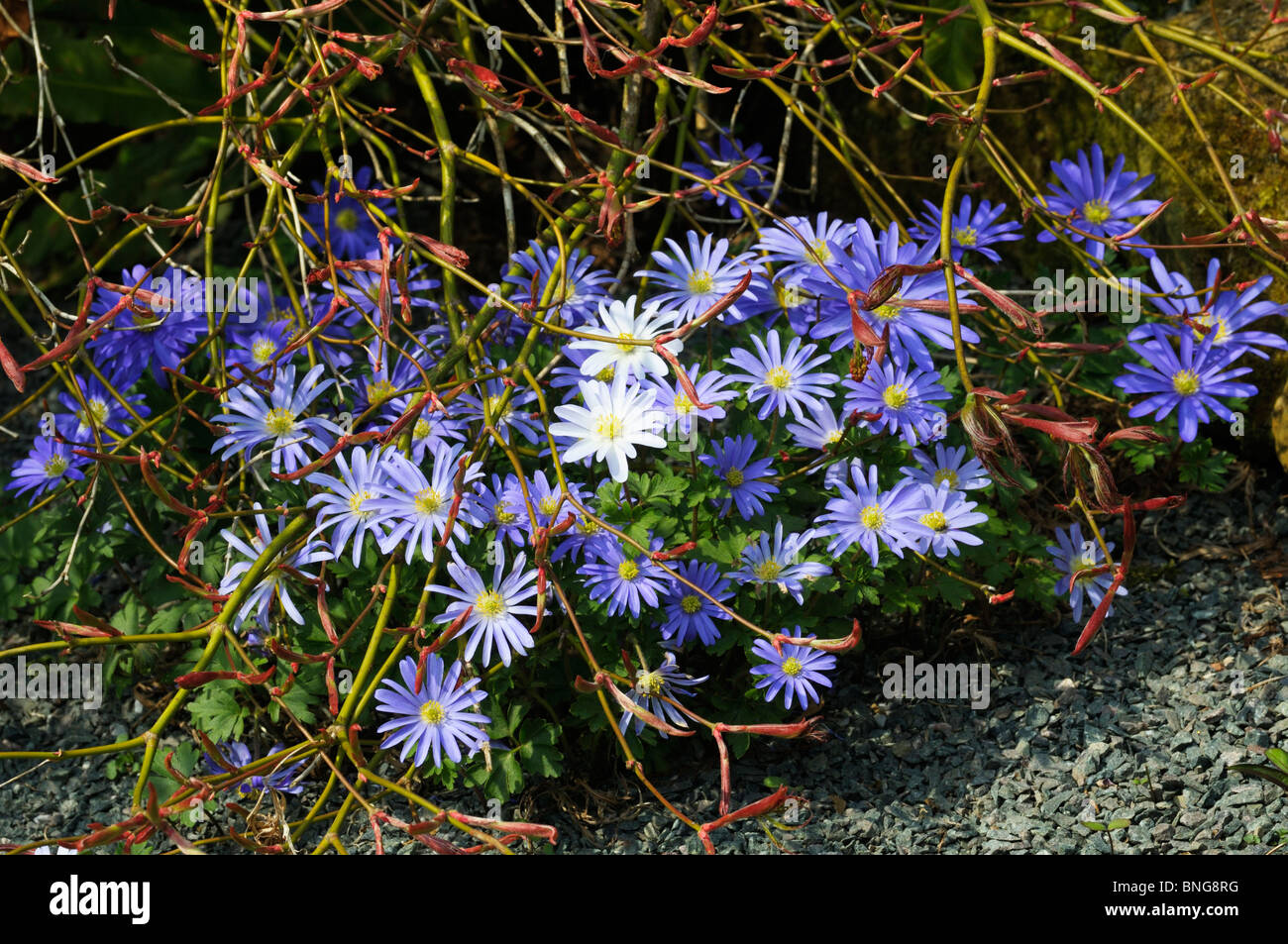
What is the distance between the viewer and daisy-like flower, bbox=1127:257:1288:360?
2383 millimetres

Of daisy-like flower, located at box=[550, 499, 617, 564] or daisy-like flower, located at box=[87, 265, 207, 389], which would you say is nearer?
daisy-like flower, located at box=[550, 499, 617, 564]

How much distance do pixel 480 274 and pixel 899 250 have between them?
67.1 inches

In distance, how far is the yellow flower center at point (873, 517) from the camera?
2139mm

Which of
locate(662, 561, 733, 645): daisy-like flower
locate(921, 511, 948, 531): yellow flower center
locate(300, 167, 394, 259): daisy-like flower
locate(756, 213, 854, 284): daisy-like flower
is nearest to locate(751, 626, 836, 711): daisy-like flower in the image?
locate(662, 561, 733, 645): daisy-like flower

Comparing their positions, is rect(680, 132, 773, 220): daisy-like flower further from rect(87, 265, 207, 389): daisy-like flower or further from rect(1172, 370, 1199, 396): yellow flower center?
rect(87, 265, 207, 389): daisy-like flower

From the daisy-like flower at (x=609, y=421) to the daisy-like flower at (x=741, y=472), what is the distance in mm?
191

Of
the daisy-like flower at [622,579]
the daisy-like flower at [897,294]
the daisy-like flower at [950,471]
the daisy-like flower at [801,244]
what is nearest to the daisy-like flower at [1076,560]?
the daisy-like flower at [950,471]

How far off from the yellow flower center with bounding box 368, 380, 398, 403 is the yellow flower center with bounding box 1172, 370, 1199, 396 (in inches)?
60.8

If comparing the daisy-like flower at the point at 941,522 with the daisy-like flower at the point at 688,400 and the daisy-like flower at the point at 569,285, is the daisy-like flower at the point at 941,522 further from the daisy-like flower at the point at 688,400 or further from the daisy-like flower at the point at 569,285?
the daisy-like flower at the point at 569,285

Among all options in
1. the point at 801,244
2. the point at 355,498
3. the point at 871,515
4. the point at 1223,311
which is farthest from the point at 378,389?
the point at 1223,311

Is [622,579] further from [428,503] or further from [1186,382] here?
[1186,382]

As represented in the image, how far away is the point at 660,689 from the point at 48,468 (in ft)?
4.68

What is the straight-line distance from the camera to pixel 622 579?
2.06m

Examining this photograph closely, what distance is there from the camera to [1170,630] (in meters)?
2.50
